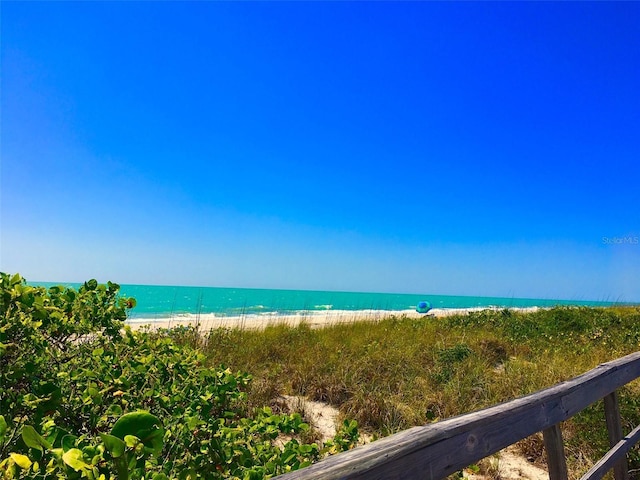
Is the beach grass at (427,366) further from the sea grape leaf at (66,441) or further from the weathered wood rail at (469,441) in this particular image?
the sea grape leaf at (66,441)

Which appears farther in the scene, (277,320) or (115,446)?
(277,320)

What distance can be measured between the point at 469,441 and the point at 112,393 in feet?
6.22

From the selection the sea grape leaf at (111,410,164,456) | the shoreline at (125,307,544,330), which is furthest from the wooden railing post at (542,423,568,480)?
the shoreline at (125,307,544,330)

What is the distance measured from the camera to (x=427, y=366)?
704cm

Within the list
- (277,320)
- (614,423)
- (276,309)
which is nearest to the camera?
(614,423)

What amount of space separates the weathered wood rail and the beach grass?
7.54ft

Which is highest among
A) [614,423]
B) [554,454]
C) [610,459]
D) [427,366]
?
[554,454]

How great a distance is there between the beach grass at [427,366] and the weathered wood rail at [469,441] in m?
2.30

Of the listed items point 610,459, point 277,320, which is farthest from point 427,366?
point 277,320

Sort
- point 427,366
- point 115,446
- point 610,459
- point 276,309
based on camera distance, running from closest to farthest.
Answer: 1. point 115,446
2. point 610,459
3. point 427,366
4. point 276,309

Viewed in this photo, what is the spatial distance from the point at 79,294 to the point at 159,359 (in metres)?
0.85

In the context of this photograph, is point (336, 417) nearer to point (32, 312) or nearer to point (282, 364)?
point (282, 364)

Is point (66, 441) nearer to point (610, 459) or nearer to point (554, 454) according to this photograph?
point (554, 454)

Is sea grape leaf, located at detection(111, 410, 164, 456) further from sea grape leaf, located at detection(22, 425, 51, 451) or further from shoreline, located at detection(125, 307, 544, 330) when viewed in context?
shoreline, located at detection(125, 307, 544, 330)
